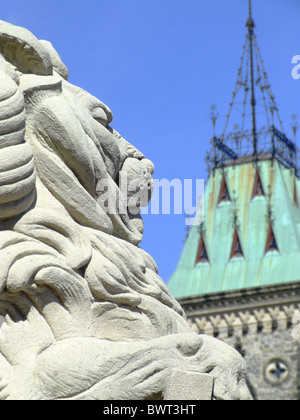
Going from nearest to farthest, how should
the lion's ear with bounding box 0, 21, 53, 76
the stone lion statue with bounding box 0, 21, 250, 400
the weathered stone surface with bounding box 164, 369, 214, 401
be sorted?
1. the stone lion statue with bounding box 0, 21, 250, 400
2. the weathered stone surface with bounding box 164, 369, 214, 401
3. the lion's ear with bounding box 0, 21, 53, 76

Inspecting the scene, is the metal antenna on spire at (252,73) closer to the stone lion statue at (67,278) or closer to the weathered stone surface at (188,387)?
the stone lion statue at (67,278)

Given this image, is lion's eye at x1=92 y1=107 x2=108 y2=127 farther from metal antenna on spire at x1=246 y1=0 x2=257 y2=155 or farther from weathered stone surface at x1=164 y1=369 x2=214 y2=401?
metal antenna on spire at x1=246 y1=0 x2=257 y2=155

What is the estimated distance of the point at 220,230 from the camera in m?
56.2

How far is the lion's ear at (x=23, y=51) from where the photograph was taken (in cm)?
522

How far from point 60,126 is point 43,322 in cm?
86

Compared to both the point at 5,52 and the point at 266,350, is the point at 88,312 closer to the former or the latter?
the point at 5,52

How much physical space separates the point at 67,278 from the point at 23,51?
1.04 m

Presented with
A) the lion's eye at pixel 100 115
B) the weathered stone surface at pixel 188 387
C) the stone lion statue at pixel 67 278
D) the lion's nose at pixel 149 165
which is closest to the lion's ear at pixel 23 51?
the stone lion statue at pixel 67 278

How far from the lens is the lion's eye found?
566cm

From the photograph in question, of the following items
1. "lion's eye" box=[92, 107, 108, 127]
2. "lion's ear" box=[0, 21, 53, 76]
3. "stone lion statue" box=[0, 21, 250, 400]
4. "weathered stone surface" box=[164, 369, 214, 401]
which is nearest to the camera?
"stone lion statue" box=[0, 21, 250, 400]

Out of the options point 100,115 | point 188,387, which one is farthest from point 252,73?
point 188,387

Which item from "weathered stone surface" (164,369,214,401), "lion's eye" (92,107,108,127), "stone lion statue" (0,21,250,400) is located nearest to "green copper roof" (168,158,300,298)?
"lion's eye" (92,107,108,127)

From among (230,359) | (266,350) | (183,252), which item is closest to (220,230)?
(183,252)
